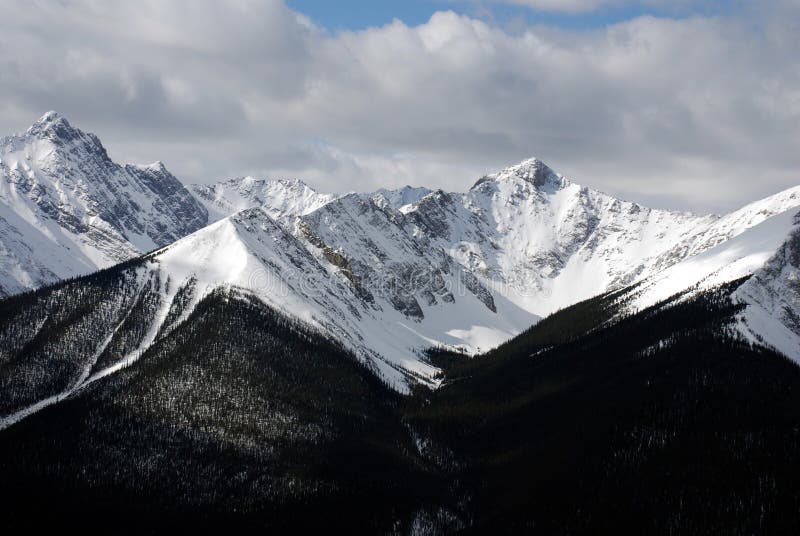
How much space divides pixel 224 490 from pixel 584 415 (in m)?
79.2

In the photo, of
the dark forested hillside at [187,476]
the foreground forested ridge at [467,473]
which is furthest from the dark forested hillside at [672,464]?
the dark forested hillside at [187,476]

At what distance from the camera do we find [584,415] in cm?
19800

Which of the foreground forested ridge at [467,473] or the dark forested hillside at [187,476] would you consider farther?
the dark forested hillside at [187,476]

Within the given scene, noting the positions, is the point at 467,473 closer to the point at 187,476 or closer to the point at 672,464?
the point at 672,464

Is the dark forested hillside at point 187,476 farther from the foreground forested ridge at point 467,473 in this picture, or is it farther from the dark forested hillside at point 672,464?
the dark forested hillside at point 672,464

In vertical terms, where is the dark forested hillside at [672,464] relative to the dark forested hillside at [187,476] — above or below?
above

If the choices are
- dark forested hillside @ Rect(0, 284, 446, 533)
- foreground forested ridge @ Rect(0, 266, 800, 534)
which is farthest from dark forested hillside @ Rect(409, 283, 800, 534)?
dark forested hillside @ Rect(0, 284, 446, 533)

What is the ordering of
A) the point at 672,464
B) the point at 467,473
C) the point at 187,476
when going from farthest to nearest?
1. the point at 467,473
2. the point at 187,476
3. the point at 672,464

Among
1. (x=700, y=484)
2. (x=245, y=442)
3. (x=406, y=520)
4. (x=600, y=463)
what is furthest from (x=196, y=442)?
(x=700, y=484)

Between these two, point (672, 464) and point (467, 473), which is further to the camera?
point (467, 473)

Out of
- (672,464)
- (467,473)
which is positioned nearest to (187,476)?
(467,473)

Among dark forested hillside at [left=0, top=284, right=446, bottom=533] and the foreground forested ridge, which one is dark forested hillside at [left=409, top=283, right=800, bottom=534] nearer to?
the foreground forested ridge

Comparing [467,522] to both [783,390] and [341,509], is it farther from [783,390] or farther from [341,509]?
[783,390]

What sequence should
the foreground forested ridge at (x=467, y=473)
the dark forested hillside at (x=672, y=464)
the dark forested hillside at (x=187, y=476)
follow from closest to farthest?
1. the dark forested hillside at (x=672, y=464)
2. the foreground forested ridge at (x=467, y=473)
3. the dark forested hillside at (x=187, y=476)
